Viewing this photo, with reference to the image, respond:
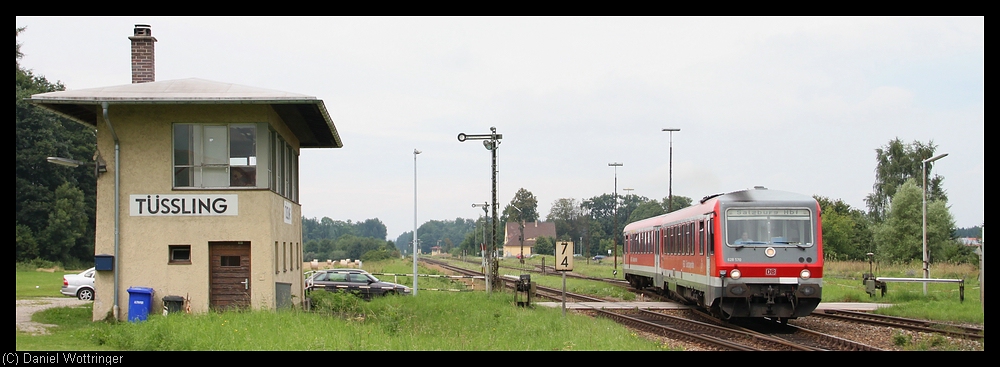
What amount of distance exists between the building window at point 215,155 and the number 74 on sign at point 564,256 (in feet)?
20.4

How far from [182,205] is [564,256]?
7619mm

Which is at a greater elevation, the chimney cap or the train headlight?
the chimney cap

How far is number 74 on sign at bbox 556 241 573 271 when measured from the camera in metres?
16.8

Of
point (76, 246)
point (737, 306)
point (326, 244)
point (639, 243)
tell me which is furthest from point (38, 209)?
point (326, 244)

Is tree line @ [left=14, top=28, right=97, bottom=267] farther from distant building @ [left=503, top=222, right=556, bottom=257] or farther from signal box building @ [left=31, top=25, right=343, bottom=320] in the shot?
distant building @ [left=503, top=222, right=556, bottom=257]

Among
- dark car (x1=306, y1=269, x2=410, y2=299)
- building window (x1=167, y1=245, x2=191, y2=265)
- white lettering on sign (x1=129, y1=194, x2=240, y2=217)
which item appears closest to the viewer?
white lettering on sign (x1=129, y1=194, x2=240, y2=217)

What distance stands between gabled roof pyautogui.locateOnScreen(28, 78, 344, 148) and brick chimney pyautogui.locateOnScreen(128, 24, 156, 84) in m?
1.56

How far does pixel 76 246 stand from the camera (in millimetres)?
55781

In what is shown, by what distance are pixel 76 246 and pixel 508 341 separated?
5028 centimetres

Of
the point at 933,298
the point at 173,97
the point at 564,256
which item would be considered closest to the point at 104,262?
the point at 173,97

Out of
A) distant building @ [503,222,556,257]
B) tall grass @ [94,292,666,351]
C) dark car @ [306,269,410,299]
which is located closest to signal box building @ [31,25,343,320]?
tall grass @ [94,292,666,351]

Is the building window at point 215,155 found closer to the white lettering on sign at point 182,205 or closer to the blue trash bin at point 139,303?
the white lettering on sign at point 182,205

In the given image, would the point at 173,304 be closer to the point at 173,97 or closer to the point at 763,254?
the point at 173,97

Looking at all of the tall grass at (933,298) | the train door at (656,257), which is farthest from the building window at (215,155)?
the tall grass at (933,298)
